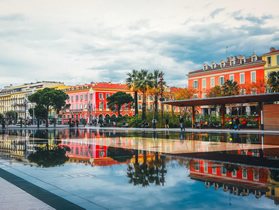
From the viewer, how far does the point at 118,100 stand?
9144 centimetres

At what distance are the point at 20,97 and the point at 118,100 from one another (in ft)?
214

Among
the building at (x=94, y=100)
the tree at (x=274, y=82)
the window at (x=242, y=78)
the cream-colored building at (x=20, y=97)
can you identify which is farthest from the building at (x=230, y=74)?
the cream-colored building at (x=20, y=97)

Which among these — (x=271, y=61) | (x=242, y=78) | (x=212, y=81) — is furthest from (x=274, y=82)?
(x=212, y=81)

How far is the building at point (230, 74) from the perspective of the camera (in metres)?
65.4

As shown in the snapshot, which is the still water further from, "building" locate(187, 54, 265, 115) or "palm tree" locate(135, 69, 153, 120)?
"building" locate(187, 54, 265, 115)

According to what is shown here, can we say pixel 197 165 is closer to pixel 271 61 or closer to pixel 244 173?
pixel 244 173

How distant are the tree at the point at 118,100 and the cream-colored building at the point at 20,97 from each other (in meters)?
42.5

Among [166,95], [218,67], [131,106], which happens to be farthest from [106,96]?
[218,67]

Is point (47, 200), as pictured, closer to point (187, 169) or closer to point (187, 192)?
point (187, 192)

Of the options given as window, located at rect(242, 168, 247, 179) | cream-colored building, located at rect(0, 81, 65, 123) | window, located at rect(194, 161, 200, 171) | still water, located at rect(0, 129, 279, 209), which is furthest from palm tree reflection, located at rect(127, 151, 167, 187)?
Result: cream-colored building, located at rect(0, 81, 65, 123)

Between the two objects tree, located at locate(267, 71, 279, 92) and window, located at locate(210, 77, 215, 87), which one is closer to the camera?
tree, located at locate(267, 71, 279, 92)

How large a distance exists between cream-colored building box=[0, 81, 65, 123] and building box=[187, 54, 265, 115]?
68.6 m

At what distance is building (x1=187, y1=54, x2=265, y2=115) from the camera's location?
6539 cm

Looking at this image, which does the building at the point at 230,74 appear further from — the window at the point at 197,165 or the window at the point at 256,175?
the window at the point at 256,175
